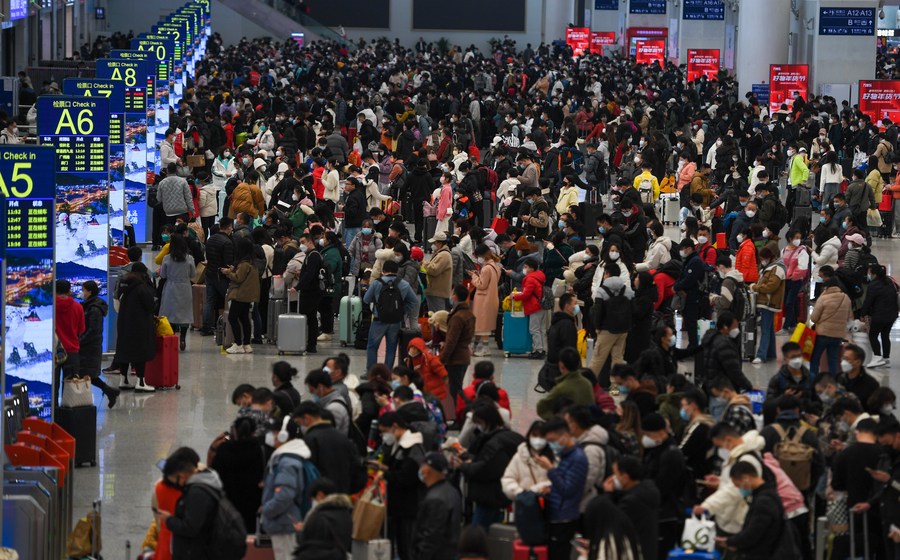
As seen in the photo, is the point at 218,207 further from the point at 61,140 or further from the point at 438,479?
the point at 438,479

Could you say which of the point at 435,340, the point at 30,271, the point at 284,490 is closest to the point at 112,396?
the point at 30,271

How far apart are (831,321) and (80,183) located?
23.1 ft

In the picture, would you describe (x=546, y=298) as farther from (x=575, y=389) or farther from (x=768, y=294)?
(x=575, y=389)

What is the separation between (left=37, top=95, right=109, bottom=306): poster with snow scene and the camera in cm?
1512

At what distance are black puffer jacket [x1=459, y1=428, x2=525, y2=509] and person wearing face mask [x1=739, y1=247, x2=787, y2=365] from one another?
7.08m

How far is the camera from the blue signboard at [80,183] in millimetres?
15117

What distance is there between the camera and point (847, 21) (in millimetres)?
42625

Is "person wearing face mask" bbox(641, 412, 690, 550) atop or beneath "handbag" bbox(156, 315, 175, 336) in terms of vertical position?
beneath

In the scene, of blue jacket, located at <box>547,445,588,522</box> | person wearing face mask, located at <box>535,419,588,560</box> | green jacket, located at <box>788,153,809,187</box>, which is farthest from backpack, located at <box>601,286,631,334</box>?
green jacket, located at <box>788,153,809,187</box>

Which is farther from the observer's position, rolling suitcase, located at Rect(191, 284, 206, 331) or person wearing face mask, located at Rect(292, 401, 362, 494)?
rolling suitcase, located at Rect(191, 284, 206, 331)

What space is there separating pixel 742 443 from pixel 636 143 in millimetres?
22028

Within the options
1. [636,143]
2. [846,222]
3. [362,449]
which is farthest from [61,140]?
[636,143]

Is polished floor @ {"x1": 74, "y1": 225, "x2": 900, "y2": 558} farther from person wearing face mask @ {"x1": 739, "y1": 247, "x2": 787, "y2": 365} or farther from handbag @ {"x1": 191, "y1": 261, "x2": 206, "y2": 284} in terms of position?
handbag @ {"x1": 191, "y1": 261, "x2": 206, "y2": 284}

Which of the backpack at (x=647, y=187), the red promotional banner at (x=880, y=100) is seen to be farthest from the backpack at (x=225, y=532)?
the red promotional banner at (x=880, y=100)
